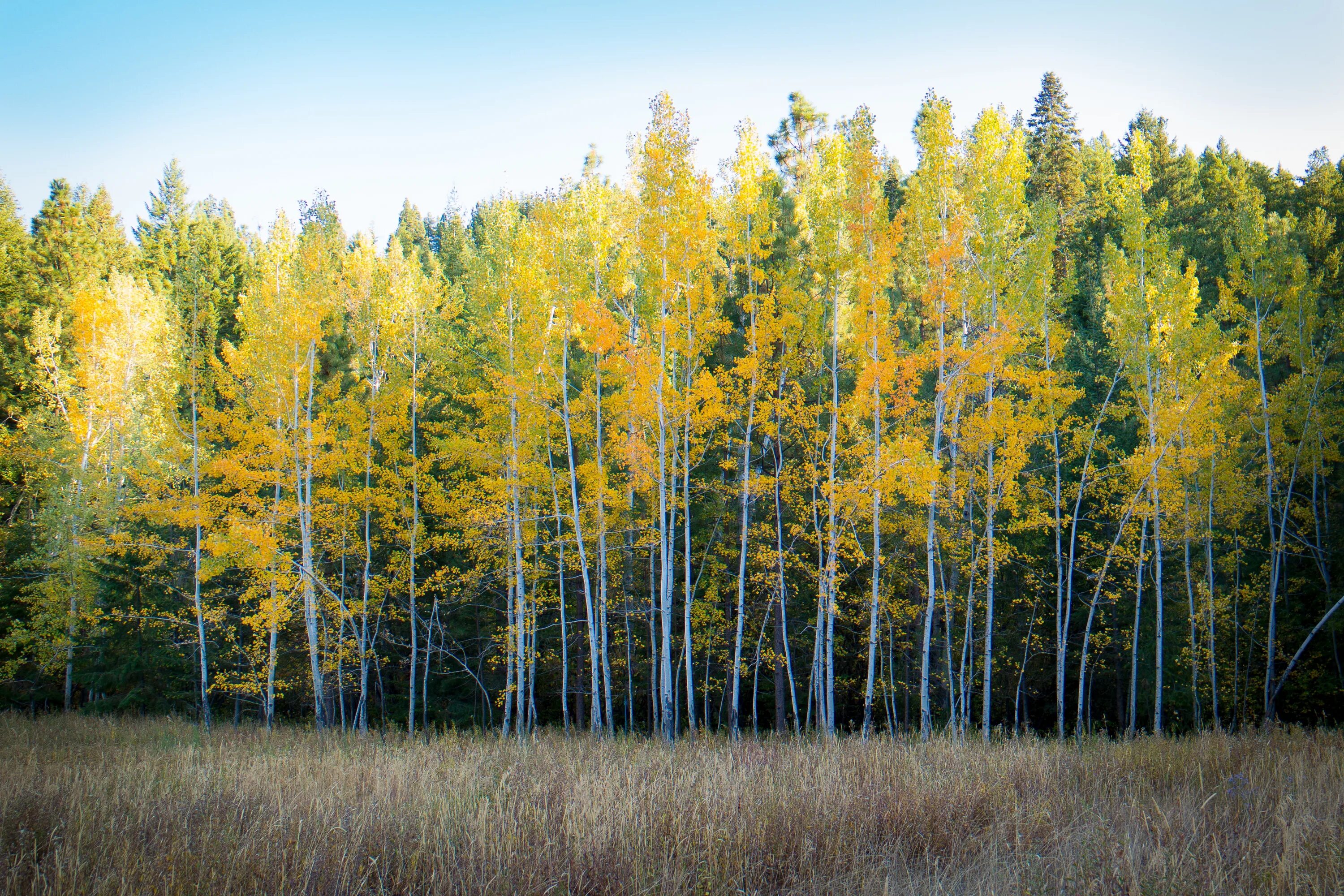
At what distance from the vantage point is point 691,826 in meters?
5.26

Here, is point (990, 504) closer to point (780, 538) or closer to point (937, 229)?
point (780, 538)

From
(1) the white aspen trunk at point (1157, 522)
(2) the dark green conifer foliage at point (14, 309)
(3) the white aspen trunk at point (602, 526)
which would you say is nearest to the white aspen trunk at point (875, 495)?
(3) the white aspen trunk at point (602, 526)

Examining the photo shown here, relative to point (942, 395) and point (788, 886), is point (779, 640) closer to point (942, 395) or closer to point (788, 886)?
point (942, 395)

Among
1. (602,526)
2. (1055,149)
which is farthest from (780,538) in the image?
(1055,149)

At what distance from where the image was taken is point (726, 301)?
17.4 meters

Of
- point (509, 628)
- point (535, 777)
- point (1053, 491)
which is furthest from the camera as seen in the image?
point (1053, 491)

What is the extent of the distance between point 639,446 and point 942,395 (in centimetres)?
643

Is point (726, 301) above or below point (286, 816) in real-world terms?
above

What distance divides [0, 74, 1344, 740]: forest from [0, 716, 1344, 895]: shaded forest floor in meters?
4.90

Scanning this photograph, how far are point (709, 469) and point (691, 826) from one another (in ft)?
45.8

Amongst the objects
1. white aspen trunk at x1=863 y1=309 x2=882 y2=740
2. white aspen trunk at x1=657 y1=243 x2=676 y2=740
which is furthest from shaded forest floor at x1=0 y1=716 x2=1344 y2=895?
white aspen trunk at x1=863 y1=309 x2=882 y2=740

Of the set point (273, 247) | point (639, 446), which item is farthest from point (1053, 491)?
point (273, 247)

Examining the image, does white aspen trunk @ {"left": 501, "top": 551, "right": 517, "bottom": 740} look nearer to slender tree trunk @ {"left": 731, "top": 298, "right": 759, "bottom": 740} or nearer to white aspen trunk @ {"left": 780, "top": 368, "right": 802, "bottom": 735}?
slender tree trunk @ {"left": 731, "top": 298, "right": 759, "bottom": 740}

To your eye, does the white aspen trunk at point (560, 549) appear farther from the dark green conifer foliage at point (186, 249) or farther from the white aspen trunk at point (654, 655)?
the dark green conifer foliage at point (186, 249)
